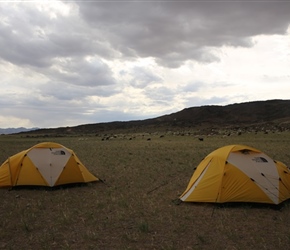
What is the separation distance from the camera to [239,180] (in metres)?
10.6

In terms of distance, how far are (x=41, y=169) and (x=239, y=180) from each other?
7.83 meters

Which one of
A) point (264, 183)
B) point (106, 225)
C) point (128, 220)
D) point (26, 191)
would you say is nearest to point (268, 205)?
point (264, 183)

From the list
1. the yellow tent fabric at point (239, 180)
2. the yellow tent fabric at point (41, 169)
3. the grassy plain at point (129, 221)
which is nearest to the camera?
the grassy plain at point (129, 221)

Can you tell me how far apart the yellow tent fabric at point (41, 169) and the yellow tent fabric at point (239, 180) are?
16.9 feet

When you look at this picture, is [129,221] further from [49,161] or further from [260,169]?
[49,161]

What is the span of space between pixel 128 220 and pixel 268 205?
4505mm

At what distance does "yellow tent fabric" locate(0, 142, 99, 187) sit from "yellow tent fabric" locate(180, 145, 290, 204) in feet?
16.9

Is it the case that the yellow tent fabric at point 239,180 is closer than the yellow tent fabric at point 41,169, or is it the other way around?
the yellow tent fabric at point 239,180

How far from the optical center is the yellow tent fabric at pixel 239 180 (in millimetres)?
10523

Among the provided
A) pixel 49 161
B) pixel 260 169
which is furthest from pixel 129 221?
pixel 49 161

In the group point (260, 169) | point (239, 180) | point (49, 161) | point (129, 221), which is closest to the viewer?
point (129, 221)

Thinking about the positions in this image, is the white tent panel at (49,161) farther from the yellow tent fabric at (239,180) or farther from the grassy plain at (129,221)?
the yellow tent fabric at (239,180)

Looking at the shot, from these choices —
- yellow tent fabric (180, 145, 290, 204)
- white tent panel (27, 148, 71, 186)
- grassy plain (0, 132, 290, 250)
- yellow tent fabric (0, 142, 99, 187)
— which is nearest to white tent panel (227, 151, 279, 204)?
yellow tent fabric (180, 145, 290, 204)

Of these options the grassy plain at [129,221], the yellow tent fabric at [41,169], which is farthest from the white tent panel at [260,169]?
the yellow tent fabric at [41,169]
